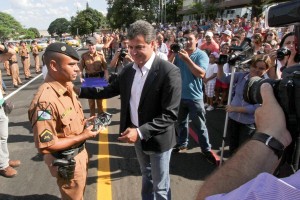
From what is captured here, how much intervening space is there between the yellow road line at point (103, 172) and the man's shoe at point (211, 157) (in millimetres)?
1477

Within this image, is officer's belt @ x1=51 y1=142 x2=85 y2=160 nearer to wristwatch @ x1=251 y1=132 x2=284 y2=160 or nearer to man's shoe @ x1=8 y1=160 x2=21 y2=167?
wristwatch @ x1=251 y1=132 x2=284 y2=160

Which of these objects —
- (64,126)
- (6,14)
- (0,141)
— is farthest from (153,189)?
(6,14)

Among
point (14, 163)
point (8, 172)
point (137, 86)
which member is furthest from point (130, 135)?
point (14, 163)

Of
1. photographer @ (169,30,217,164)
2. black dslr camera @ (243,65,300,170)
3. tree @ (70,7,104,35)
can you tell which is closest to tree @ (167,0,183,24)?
tree @ (70,7,104,35)

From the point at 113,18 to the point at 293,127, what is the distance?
4920 centimetres

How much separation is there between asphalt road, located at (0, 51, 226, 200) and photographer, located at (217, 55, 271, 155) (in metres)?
0.67

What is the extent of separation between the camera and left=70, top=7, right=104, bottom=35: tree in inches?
2382

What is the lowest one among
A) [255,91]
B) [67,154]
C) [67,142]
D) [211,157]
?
[211,157]

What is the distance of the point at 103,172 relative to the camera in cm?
383

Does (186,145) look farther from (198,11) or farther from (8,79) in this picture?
(198,11)

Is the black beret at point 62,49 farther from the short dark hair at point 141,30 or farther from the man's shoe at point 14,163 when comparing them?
the man's shoe at point 14,163

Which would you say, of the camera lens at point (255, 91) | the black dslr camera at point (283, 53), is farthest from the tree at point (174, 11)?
the camera lens at point (255, 91)

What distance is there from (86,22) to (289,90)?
6341 cm

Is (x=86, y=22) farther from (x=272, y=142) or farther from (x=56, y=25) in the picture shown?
(x=56, y=25)
